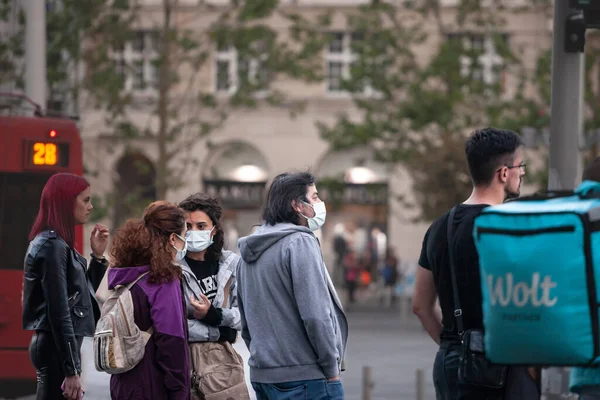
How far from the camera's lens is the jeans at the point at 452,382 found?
206 inches

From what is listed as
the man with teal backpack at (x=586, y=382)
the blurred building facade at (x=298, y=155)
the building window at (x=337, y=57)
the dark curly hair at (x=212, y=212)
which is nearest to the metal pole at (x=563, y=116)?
the dark curly hair at (x=212, y=212)

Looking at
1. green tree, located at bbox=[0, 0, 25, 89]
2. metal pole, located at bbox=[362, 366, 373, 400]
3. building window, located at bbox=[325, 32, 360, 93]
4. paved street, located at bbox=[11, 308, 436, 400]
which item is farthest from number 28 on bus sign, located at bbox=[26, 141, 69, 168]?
building window, located at bbox=[325, 32, 360, 93]

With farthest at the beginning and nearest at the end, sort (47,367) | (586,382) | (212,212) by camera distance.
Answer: (212,212) → (47,367) → (586,382)

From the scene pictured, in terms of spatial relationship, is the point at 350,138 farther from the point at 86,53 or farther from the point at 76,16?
the point at 76,16

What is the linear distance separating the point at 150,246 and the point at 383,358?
1420cm

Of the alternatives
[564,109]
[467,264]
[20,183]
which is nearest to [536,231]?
[467,264]

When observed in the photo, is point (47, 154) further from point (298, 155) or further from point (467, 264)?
point (298, 155)

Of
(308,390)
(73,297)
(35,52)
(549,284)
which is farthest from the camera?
(35,52)

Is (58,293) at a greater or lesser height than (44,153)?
lesser

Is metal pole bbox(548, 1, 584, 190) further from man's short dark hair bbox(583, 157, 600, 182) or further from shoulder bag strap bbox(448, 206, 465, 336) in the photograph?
man's short dark hair bbox(583, 157, 600, 182)

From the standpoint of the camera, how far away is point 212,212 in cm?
696

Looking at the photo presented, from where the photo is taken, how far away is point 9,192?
11.2 metres

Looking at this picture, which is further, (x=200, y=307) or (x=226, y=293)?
(x=226, y=293)

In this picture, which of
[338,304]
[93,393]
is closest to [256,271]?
[338,304]
